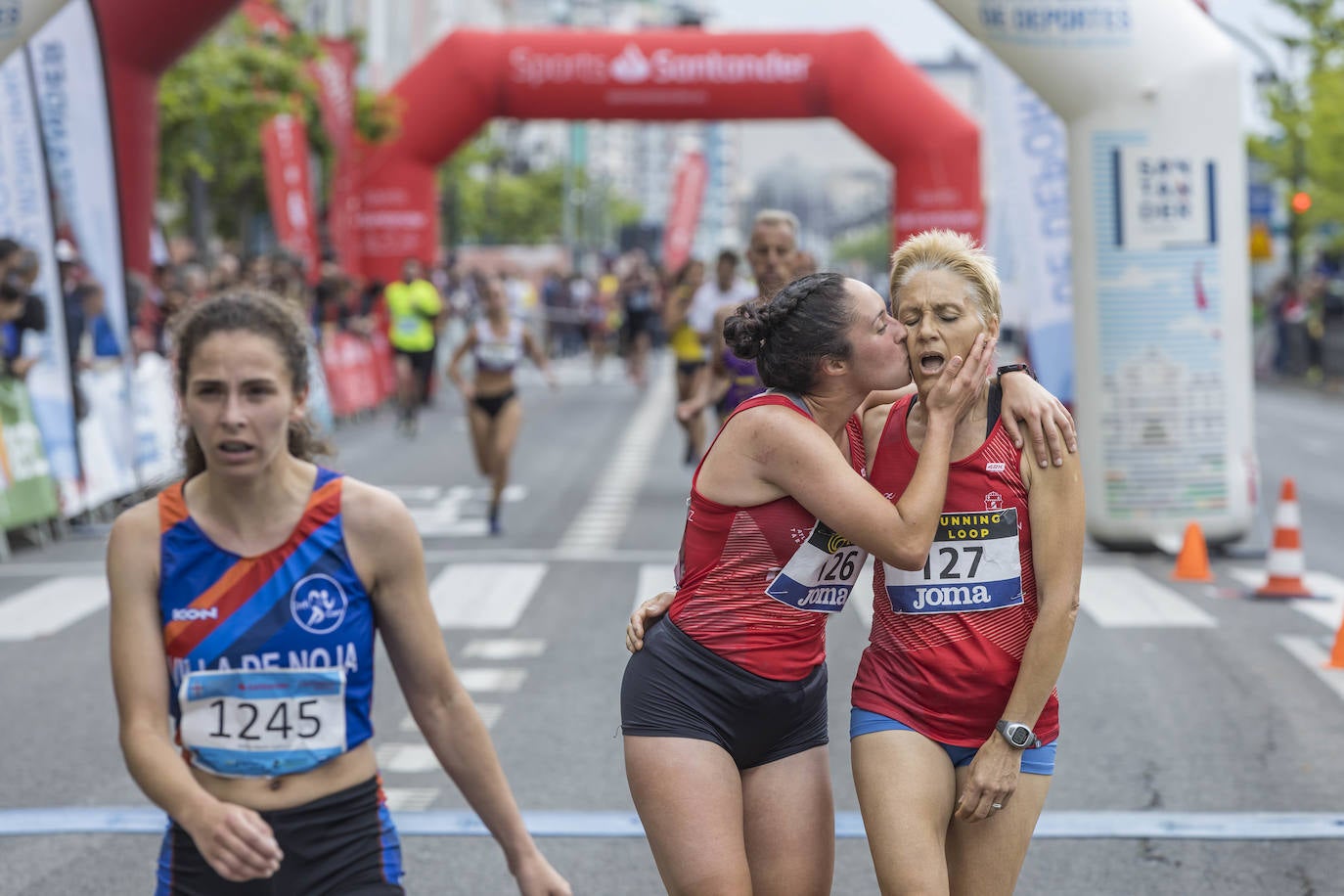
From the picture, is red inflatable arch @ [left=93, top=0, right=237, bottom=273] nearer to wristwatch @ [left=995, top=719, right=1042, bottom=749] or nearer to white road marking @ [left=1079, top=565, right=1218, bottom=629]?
white road marking @ [left=1079, top=565, right=1218, bottom=629]

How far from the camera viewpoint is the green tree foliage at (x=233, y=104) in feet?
80.8

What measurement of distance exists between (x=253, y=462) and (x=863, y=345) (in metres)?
1.23

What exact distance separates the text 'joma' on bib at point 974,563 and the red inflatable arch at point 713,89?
873 inches

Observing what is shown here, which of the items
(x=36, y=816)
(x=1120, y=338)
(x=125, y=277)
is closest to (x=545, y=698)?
(x=36, y=816)

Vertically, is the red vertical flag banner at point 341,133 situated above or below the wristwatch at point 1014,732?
above

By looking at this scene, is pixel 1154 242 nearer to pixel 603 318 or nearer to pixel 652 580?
pixel 652 580

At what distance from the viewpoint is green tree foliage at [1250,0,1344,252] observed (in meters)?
40.7

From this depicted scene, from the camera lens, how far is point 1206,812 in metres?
6.57

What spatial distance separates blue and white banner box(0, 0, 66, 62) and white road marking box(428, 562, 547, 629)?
134 inches

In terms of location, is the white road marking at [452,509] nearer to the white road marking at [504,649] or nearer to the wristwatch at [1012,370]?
the white road marking at [504,649]

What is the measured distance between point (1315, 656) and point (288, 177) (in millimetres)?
18221

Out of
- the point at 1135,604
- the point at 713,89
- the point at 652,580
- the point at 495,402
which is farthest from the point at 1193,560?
the point at 713,89

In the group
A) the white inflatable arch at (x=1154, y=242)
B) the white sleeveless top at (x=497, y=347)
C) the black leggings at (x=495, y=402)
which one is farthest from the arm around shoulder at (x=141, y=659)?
Answer: the black leggings at (x=495, y=402)

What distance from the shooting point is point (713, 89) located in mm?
25969
